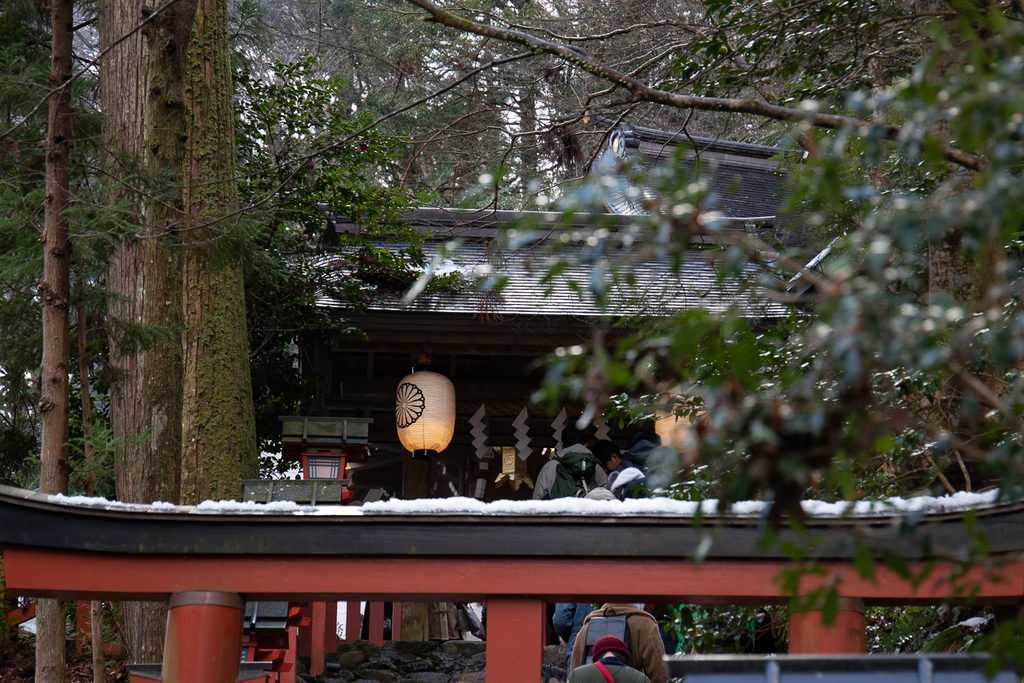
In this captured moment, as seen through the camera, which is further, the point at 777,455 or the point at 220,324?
the point at 220,324

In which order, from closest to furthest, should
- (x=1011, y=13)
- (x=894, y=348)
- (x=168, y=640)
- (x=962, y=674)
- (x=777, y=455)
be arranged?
(x=894, y=348)
(x=777, y=455)
(x=962, y=674)
(x=168, y=640)
(x=1011, y=13)

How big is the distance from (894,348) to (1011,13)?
Answer: 12.8ft

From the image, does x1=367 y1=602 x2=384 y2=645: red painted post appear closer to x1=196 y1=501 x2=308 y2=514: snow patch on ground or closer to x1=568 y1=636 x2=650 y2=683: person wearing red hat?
x1=568 y1=636 x2=650 y2=683: person wearing red hat

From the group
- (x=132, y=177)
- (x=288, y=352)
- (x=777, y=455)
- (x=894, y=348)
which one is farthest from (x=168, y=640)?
(x=288, y=352)

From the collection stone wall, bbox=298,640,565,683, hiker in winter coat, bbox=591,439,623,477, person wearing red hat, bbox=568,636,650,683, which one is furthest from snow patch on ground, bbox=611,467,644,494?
hiker in winter coat, bbox=591,439,623,477

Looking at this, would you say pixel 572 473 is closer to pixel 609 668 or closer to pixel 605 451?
pixel 605 451

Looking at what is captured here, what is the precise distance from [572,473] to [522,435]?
1586mm

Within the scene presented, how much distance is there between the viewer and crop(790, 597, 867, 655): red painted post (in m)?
2.81

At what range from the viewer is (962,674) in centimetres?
195

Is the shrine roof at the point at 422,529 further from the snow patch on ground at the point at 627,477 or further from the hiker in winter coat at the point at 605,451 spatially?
the hiker in winter coat at the point at 605,451

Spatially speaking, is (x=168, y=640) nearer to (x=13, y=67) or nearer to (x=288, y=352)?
(x=13, y=67)

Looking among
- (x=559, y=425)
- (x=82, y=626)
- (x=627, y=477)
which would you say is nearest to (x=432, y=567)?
(x=627, y=477)

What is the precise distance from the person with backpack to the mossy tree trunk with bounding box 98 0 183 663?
295 cm

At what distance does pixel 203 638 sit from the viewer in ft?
9.21
